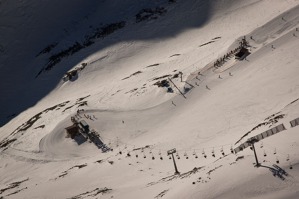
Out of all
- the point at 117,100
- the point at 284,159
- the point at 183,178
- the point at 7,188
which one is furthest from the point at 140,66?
the point at 284,159

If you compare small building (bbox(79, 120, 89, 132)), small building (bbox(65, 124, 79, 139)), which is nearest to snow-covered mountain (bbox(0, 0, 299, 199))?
small building (bbox(65, 124, 79, 139))

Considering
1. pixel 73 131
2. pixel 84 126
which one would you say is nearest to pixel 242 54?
pixel 84 126

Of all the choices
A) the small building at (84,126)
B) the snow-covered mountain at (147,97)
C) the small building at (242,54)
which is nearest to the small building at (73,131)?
the small building at (84,126)

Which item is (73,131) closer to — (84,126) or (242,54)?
(84,126)

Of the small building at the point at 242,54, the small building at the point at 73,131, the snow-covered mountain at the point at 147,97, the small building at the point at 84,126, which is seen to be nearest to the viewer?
the snow-covered mountain at the point at 147,97

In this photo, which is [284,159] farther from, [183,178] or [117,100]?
[117,100]

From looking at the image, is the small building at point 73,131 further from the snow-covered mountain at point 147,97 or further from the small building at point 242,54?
the small building at point 242,54

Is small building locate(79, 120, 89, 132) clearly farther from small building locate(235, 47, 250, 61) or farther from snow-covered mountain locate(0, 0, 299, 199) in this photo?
small building locate(235, 47, 250, 61)
